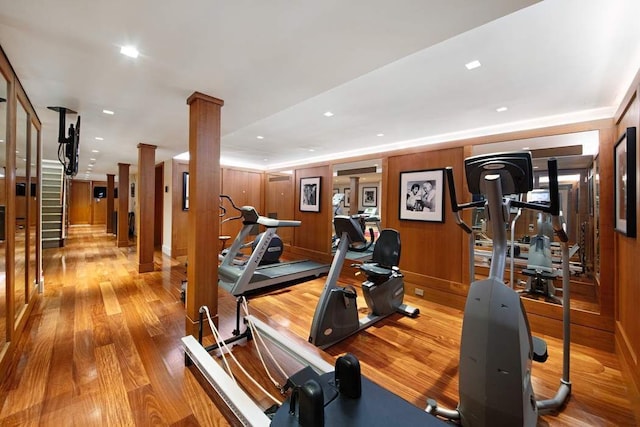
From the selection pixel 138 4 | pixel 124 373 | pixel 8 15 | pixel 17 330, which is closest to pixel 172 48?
pixel 138 4

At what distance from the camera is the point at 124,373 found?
6.76 feet

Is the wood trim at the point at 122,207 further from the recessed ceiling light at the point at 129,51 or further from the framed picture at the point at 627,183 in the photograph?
the framed picture at the point at 627,183

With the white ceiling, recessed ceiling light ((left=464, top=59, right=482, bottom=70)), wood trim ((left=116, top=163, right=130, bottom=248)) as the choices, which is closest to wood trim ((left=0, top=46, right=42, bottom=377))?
the white ceiling

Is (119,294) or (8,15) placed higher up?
(8,15)

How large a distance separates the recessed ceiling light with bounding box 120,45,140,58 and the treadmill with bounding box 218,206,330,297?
2.18 m

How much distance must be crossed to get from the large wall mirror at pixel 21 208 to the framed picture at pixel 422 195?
177 inches

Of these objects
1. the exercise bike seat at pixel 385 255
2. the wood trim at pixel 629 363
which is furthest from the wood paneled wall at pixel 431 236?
the wood trim at pixel 629 363

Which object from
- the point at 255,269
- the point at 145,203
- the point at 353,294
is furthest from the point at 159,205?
the point at 353,294

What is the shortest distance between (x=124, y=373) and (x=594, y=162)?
4999mm

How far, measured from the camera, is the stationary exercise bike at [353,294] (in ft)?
8.55

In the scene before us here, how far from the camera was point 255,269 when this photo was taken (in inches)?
155

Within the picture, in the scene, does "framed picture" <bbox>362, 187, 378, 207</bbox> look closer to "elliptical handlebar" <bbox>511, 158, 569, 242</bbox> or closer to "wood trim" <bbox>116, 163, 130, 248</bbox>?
"elliptical handlebar" <bbox>511, 158, 569, 242</bbox>

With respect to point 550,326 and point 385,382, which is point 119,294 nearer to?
point 385,382

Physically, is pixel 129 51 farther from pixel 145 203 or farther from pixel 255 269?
pixel 145 203
